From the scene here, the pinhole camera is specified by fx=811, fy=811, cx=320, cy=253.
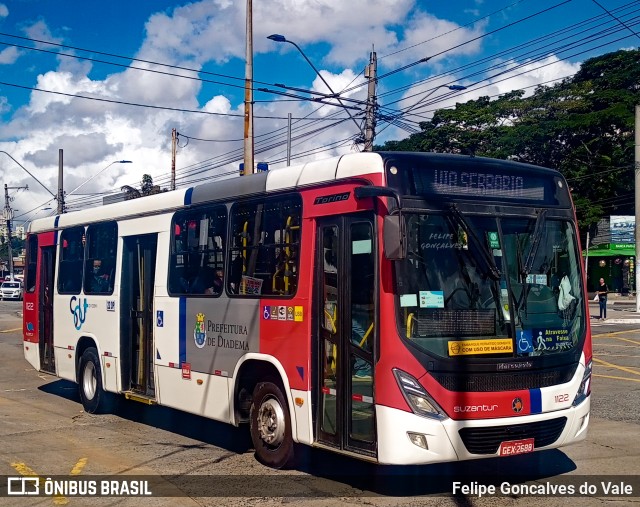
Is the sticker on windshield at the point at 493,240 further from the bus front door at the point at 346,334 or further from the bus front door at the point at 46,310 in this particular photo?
the bus front door at the point at 46,310

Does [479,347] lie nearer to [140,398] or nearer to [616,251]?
[140,398]

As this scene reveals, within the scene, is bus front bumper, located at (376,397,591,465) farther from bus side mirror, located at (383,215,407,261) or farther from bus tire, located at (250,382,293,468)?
bus tire, located at (250,382,293,468)

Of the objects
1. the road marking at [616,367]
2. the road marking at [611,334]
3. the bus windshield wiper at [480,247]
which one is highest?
the bus windshield wiper at [480,247]

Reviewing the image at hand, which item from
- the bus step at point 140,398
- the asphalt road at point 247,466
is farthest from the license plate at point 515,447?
the bus step at point 140,398

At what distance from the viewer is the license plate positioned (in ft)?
22.9

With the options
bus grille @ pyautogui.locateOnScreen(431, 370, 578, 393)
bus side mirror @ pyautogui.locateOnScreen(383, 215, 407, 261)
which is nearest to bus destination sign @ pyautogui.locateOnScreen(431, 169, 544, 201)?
bus side mirror @ pyautogui.locateOnScreen(383, 215, 407, 261)

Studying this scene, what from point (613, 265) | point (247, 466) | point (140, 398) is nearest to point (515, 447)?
point (247, 466)

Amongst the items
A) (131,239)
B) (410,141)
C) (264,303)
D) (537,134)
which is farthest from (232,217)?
(410,141)

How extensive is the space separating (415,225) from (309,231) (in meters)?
1.32

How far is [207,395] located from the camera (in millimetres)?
9562

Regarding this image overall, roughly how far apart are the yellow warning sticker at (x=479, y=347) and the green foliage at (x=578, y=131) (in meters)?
43.3

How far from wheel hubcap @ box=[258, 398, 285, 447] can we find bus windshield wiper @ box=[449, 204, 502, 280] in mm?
A: 2641

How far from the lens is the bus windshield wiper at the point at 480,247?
7.23 metres

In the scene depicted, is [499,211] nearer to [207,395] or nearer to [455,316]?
[455,316]
